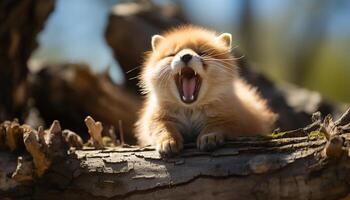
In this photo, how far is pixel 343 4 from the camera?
14.6 meters

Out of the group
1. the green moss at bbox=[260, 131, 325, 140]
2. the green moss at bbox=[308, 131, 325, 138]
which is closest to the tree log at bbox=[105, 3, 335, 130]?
the green moss at bbox=[260, 131, 325, 140]

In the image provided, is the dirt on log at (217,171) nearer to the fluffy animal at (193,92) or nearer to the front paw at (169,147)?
the front paw at (169,147)

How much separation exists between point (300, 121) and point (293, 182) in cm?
378

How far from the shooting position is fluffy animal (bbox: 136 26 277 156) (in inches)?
171

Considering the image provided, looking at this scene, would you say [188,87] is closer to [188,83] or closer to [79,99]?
[188,83]

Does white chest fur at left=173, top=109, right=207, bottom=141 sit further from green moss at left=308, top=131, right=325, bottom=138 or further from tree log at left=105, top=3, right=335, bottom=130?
tree log at left=105, top=3, right=335, bottom=130

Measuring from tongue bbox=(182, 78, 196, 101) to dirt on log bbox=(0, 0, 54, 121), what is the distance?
78.6 inches

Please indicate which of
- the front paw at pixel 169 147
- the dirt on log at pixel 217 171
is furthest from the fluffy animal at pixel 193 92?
the dirt on log at pixel 217 171

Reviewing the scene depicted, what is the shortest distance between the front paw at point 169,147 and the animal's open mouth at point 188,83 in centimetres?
53

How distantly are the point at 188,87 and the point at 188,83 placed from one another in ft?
0.11

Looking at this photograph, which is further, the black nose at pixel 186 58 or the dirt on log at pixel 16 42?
the dirt on log at pixel 16 42

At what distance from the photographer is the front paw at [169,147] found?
12.4ft

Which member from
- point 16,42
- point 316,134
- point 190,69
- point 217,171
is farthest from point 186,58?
point 16,42

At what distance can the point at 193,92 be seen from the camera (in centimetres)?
442
